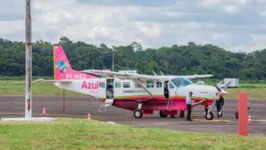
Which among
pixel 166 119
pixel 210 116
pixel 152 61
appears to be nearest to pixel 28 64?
pixel 166 119

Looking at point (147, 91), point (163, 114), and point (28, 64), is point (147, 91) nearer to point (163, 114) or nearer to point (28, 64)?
point (163, 114)

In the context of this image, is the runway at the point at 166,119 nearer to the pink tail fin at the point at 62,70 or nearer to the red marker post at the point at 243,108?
the pink tail fin at the point at 62,70

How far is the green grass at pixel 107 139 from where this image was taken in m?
12.3

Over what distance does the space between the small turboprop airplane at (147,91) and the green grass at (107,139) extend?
45.4 feet

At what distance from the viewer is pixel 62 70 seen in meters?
34.5

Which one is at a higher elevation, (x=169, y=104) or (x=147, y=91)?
(x=147, y=91)

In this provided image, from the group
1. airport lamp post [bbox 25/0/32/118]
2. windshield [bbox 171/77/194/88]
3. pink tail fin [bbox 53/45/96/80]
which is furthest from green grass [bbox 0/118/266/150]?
pink tail fin [bbox 53/45/96/80]

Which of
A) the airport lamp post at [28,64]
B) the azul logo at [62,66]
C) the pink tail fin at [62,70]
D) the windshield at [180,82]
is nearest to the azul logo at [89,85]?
the pink tail fin at [62,70]

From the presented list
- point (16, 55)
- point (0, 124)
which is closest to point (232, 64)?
point (16, 55)

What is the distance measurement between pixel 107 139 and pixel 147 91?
1745cm

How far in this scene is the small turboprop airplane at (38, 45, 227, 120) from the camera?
2930 cm

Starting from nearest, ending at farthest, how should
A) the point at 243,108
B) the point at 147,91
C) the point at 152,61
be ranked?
the point at 243,108 → the point at 147,91 → the point at 152,61

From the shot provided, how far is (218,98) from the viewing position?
29.3 meters

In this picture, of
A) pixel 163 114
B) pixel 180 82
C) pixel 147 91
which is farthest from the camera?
pixel 163 114
